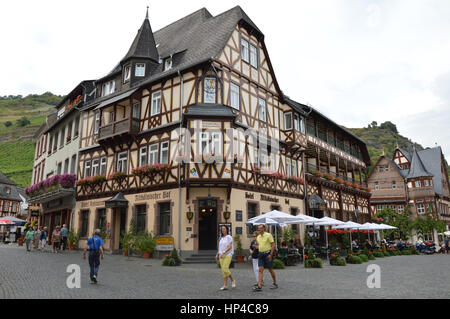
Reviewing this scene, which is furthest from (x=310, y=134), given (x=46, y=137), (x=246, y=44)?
(x=46, y=137)

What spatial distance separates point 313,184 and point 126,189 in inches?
563

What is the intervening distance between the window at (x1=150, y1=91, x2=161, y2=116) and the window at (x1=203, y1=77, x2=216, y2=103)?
327 cm

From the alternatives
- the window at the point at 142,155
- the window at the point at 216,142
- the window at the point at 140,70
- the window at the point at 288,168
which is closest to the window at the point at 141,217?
the window at the point at 142,155

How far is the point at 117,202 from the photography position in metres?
21.8

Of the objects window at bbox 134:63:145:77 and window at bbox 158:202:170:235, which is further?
window at bbox 134:63:145:77

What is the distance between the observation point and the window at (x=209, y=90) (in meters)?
20.7

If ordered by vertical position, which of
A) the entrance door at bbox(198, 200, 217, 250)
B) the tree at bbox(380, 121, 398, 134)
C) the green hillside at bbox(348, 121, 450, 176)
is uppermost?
the tree at bbox(380, 121, 398, 134)

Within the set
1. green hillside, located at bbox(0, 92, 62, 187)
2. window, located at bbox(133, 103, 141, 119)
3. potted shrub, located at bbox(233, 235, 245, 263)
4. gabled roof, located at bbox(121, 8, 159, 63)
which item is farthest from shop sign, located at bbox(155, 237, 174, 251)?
green hillside, located at bbox(0, 92, 62, 187)

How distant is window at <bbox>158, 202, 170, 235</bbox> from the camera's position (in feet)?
65.8

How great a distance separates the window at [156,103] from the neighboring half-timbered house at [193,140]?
0.07 meters

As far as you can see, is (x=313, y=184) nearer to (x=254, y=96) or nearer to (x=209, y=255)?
(x=254, y=96)

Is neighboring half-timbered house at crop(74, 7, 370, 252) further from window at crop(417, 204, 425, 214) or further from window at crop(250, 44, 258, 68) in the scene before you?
window at crop(417, 204, 425, 214)

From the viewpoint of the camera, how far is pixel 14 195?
64625 millimetres

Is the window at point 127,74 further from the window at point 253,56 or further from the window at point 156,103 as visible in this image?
the window at point 253,56
